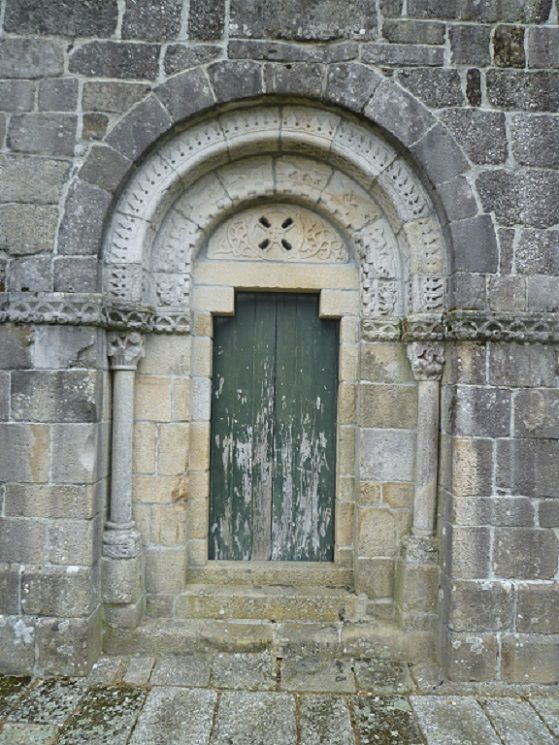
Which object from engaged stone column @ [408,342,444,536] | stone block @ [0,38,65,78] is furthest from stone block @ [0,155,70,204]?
engaged stone column @ [408,342,444,536]

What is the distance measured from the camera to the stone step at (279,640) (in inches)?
146

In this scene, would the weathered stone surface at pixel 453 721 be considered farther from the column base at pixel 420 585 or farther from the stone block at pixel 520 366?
the stone block at pixel 520 366

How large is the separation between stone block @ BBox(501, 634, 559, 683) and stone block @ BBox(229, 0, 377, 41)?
12.5 ft

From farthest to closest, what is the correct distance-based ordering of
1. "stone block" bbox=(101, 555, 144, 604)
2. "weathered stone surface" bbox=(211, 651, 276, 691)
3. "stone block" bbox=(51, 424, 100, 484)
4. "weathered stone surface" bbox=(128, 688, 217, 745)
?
"stone block" bbox=(101, 555, 144, 604) < "stone block" bbox=(51, 424, 100, 484) < "weathered stone surface" bbox=(211, 651, 276, 691) < "weathered stone surface" bbox=(128, 688, 217, 745)

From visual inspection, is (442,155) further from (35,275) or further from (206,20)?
(35,275)

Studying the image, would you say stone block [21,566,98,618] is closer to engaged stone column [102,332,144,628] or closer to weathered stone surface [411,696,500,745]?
engaged stone column [102,332,144,628]

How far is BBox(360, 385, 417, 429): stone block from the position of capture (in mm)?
3869

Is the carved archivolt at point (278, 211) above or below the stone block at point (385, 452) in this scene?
above

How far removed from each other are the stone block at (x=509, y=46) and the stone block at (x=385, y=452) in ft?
7.82

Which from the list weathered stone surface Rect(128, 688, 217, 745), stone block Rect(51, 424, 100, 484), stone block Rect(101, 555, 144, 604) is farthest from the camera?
stone block Rect(101, 555, 144, 604)

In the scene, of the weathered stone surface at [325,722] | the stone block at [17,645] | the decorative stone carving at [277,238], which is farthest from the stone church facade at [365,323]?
the weathered stone surface at [325,722]

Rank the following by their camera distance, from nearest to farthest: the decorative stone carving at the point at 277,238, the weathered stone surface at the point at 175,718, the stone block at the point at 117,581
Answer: the weathered stone surface at the point at 175,718, the stone block at the point at 117,581, the decorative stone carving at the point at 277,238

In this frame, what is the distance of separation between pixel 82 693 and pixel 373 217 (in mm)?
3414

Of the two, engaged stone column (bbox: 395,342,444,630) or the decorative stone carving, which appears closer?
engaged stone column (bbox: 395,342,444,630)
